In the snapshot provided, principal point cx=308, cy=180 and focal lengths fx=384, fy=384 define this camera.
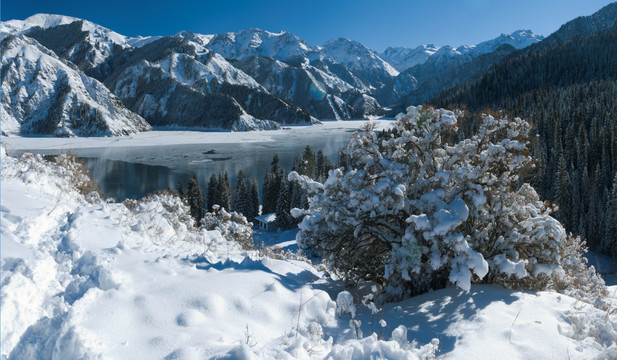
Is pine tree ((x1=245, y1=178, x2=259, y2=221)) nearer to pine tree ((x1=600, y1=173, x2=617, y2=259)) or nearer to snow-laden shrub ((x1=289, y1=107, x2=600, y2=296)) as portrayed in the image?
pine tree ((x1=600, y1=173, x2=617, y2=259))

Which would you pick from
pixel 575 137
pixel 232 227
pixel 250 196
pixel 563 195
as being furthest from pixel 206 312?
pixel 575 137

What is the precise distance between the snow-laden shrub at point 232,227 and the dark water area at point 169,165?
50158 mm

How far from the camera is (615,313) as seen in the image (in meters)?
6.33

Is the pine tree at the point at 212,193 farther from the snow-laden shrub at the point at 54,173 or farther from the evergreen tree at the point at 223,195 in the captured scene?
the snow-laden shrub at the point at 54,173

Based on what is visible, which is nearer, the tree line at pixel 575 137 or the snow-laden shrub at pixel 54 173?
the snow-laden shrub at pixel 54 173

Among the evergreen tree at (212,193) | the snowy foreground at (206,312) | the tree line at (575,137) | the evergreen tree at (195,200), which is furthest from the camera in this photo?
the evergreen tree at (212,193)

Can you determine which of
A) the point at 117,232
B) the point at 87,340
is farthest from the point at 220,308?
the point at 117,232

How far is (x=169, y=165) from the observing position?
10062 cm

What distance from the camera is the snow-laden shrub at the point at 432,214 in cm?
729

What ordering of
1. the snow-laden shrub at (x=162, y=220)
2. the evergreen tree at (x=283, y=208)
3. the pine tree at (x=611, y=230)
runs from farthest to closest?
the evergreen tree at (x=283, y=208), the pine tree at (x=611, y=230), the snow-laden shrub at (x=162, y=220)

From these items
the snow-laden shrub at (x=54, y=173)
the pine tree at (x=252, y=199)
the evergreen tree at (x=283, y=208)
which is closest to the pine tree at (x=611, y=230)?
the evergreen tree at (x=283, y=208)

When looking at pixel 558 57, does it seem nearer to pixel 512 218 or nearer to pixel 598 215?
pixel 598 215

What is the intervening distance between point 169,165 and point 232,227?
306ft

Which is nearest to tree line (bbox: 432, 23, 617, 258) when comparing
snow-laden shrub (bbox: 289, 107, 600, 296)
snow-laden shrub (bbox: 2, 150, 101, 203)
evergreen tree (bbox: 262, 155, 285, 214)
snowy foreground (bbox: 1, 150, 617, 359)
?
snow-laden shrub (bbox: 289, 107, 600, 296)
